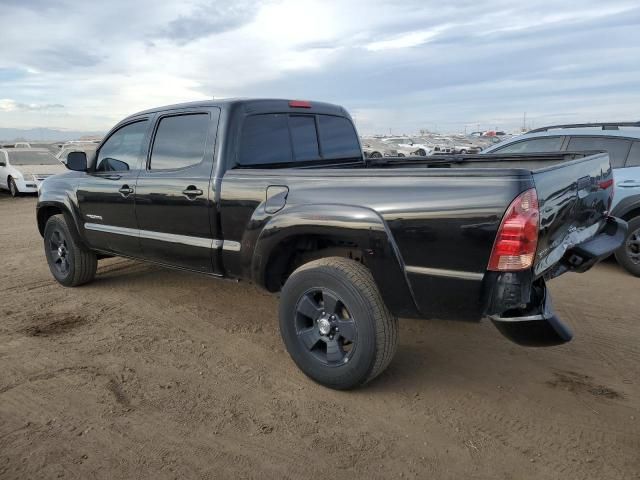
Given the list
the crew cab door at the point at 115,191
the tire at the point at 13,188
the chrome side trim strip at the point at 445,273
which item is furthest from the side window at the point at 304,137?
the tire at the point at 13,188

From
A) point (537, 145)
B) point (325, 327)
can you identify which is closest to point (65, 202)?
point (325, 327)

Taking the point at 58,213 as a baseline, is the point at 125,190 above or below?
above

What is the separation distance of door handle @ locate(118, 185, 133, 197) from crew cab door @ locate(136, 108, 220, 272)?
12cm

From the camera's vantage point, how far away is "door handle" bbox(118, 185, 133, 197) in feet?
14.8

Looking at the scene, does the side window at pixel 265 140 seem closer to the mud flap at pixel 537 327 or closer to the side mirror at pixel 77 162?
the side mirror at pixel 77 162

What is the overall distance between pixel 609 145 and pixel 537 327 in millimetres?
4512

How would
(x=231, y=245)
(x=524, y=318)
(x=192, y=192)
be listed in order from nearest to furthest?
(x=524, y=318)
(x=231, y=245)
(x=192, y=192)

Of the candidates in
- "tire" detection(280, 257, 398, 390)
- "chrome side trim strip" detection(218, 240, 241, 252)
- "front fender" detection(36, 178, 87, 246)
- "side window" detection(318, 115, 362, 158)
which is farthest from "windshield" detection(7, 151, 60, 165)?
"tire" detection(280, 257, 398, 390)

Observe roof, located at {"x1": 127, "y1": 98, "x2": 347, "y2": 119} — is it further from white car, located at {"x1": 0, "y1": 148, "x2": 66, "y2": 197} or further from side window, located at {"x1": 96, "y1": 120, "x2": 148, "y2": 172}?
white car, located at {"x1": 0, "y1": 148, "x2": 66, "y2": 197}

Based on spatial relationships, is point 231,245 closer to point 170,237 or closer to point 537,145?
point 170,237

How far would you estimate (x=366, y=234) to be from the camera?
9.78 ft

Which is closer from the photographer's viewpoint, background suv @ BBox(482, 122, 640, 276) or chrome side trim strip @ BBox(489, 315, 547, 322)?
chrome side trim strip @ BBox(489, 315, 547, 322)

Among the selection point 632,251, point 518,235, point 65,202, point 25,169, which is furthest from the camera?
point 25,169

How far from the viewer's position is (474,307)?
2736mm
